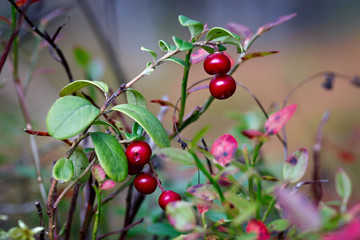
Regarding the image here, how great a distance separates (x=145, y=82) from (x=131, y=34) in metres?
1.11

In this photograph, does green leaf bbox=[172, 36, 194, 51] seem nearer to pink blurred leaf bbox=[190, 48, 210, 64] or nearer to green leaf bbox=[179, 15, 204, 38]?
green leaf bbox=[179, 15, 204, 38]

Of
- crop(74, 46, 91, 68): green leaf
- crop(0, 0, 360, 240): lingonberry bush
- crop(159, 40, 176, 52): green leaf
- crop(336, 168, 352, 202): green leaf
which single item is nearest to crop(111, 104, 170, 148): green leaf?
crop(0, 0, 360, 240): lingonberry bush

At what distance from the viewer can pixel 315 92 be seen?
341 centimetres

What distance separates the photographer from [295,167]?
465 millimetres

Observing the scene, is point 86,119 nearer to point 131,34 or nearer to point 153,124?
point 153,124

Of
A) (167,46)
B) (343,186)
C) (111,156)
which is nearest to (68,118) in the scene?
(111,156)

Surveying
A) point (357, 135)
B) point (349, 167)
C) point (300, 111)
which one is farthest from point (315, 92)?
point (349, 167)

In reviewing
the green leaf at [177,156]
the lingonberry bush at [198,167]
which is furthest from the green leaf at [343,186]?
the green leaf at [177,156]

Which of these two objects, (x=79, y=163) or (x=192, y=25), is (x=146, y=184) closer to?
(x=79, y=163)

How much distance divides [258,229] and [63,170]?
0.83 ft

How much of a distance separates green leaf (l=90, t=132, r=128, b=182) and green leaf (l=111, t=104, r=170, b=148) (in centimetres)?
4

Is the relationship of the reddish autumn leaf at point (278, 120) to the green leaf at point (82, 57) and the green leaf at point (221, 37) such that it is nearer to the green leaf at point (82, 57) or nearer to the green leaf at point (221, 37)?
the green leaf at point (221, 37)

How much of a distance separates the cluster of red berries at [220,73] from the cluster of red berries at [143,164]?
134 mm

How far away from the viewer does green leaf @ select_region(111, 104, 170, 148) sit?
44cm
